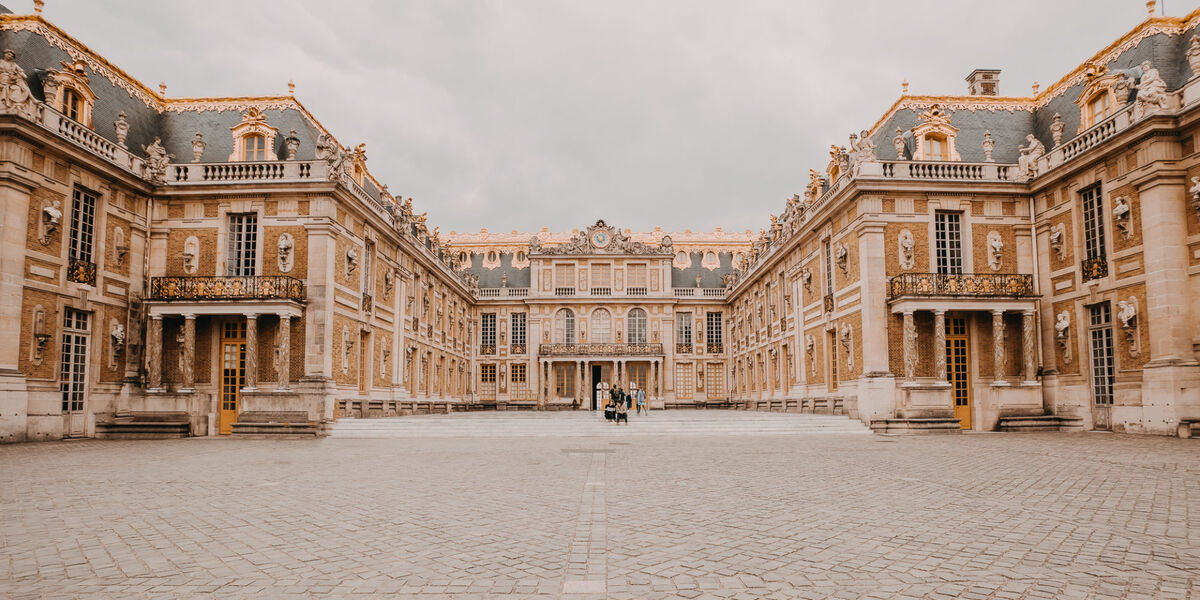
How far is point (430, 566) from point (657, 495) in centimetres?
377

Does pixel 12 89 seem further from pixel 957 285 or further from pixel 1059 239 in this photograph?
pixel 1059 239

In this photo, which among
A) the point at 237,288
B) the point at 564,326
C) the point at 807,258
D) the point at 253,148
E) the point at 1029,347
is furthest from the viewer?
the point at 564,326

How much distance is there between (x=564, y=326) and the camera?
51.0 metres

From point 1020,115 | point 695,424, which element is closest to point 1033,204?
point 1020,115

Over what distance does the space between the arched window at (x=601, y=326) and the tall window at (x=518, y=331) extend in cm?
491

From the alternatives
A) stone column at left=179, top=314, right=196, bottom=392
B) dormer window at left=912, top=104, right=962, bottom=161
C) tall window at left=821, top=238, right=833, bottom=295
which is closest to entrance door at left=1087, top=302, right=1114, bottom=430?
dormer window at left=912, top=104, right=962, bottom=161

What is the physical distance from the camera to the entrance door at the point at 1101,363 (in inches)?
799

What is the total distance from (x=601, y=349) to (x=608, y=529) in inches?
1690

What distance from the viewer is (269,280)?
71.1 feet

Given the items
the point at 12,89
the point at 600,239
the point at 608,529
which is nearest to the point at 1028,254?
the point at 608,529

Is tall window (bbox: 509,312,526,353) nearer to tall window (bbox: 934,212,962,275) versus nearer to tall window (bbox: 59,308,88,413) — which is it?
tall window (bbox: 59,308,88,413)

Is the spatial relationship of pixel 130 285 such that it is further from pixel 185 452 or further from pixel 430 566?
pixel 430 566

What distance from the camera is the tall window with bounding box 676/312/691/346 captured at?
51219mm

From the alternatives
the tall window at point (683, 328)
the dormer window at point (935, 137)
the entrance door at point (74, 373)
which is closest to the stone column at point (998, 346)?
the dormer window at point (935, 137)
